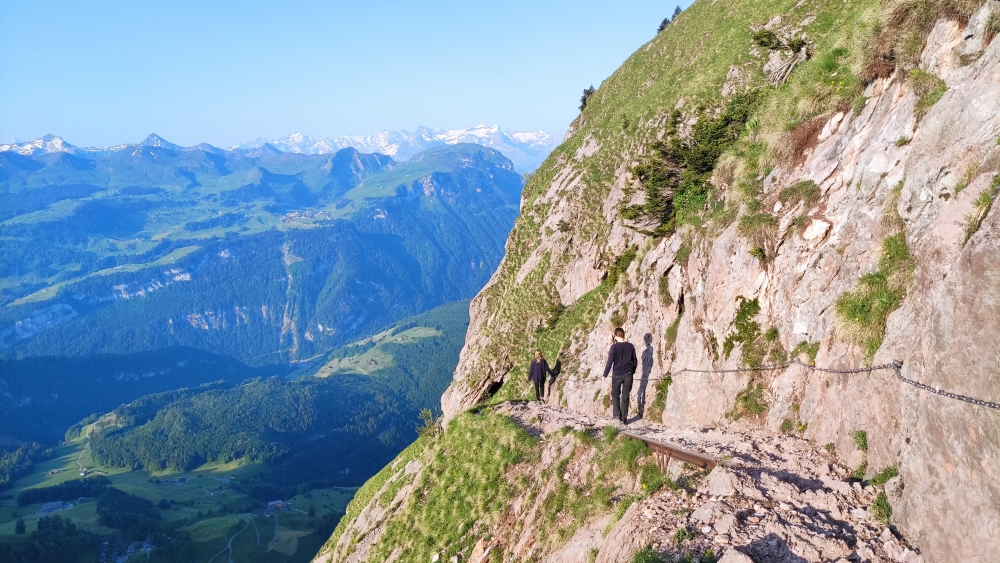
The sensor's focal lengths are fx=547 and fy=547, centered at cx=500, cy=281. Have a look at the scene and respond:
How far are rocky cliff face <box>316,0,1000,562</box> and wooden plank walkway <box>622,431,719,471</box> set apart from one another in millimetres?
2733

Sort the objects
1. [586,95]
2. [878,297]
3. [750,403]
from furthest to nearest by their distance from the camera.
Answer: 1. [586,95]
2. [750,403]
3. [878,297]

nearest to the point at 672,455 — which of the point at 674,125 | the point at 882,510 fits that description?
the point at 882,510

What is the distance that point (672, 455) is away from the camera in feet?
45.6

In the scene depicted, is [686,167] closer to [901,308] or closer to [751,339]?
[751,339]

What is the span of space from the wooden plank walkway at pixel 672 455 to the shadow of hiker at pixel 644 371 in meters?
5.39

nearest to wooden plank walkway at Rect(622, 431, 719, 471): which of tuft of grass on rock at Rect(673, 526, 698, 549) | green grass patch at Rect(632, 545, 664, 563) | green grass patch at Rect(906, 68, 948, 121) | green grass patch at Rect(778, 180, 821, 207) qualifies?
tuft of grass on rock at Rect(673, 526, 698, 549)

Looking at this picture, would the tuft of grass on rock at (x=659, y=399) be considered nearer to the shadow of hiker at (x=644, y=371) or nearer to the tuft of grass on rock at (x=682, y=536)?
the shadow of hiker at (x=644, y=371)

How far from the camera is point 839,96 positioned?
17.2 meters

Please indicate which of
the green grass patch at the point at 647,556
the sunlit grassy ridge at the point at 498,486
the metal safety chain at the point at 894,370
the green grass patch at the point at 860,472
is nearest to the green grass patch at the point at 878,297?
the metal safety chain at the point at 894,370

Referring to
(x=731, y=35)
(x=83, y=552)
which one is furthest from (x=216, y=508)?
(x=731, y=35)

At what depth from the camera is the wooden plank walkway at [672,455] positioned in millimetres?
12773

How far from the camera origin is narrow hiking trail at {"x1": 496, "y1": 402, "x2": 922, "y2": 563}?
9.16 m

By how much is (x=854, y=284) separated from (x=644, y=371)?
10.5 metres

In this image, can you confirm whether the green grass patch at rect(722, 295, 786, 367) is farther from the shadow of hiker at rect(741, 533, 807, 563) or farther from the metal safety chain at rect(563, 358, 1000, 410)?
the shadow of hiker at rect(741, 533, 807, 563)
